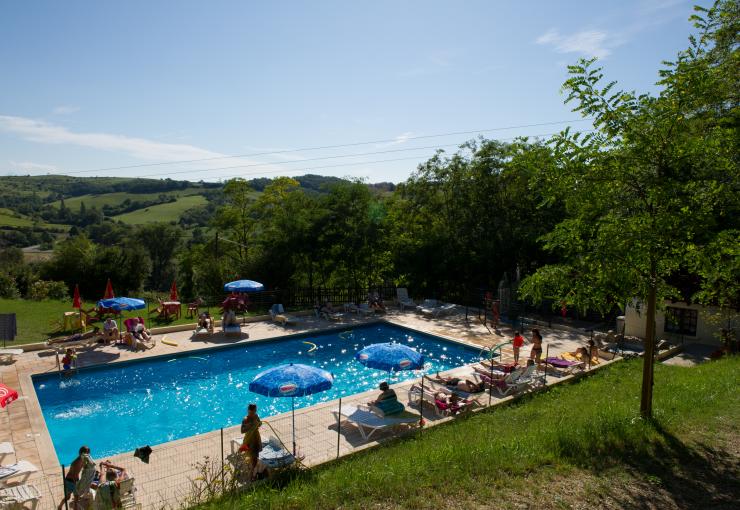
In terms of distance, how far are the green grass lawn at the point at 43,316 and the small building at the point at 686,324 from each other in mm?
14825

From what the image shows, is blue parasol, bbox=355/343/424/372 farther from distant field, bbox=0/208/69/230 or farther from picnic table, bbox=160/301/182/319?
distant field, bbox=0/208/69/230

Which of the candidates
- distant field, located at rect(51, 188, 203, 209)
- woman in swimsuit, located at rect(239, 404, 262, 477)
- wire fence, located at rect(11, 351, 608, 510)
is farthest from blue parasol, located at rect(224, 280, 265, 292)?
distant field, located at rect(51, 188, 203, 209)

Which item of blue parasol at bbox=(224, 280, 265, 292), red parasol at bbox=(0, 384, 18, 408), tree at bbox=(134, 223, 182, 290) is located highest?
blue parasol at bbox=(224, 280, 265, 292)

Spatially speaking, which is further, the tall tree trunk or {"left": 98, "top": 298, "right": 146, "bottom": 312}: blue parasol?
{"left": 98, "top": 298, "right": 146, "bottom": 312}: blue parasol

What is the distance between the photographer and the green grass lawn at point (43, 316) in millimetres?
16516

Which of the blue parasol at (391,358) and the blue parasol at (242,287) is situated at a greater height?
the blue parasol at (242,287)

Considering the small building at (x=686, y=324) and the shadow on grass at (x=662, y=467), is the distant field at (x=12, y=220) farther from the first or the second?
the shadow on grass at (x=662, y=467)

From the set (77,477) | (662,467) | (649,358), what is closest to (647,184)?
(649,358)

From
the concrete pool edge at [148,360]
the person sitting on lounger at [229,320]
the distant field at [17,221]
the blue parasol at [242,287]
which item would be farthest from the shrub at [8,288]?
the distant field at [17,221]

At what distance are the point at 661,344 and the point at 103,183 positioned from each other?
163 m

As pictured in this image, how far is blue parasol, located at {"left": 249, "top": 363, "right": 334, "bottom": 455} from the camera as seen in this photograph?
346 inches

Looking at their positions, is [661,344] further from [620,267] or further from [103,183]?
[103,183]

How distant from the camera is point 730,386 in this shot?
33.3 feet

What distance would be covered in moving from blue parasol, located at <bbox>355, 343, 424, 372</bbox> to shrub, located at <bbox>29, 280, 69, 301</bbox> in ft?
65.1
